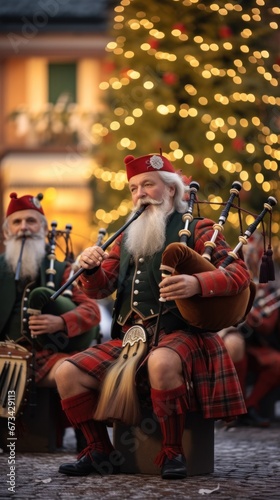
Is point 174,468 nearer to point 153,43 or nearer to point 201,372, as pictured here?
point 201,372

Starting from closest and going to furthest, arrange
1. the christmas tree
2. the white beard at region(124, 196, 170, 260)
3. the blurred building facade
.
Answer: the white beard at region(124, 196, 170, 260)
the christmas tree
the blurred building facade

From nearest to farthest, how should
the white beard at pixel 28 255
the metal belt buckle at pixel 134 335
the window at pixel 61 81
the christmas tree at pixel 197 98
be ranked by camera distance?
the metal belt buckle at pixel 134 335 < the white beard at pixel 28 255 < the christmas tree at pixel 197 98 < the window at pixel 61 81

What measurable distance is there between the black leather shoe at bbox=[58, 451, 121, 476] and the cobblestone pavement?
0.20 ft

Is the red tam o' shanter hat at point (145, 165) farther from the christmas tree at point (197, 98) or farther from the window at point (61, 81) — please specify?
the window at point (61, 81)

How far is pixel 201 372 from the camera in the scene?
6777 mm

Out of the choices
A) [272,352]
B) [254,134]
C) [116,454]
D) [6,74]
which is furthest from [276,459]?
[6,74]

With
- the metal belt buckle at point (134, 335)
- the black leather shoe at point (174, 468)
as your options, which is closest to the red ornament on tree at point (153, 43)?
the metal belt buckle at point (134, 335)

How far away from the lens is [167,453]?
21.6ft

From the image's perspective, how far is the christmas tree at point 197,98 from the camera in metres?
14.6

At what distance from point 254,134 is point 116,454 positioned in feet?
27.5

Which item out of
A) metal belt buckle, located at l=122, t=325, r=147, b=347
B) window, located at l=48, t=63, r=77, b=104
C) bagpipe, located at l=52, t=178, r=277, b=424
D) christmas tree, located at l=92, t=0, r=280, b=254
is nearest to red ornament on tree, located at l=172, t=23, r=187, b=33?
christmas tree, located at l=92, t=0, r=280, b=254

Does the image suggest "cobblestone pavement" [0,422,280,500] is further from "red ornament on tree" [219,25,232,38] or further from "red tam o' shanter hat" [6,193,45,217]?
"red ornament on tree" [219,25,232,38]

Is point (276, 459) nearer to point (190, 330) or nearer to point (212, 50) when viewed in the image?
point (190, 330)

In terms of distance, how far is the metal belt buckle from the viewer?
6.84m
